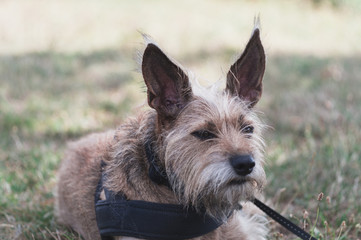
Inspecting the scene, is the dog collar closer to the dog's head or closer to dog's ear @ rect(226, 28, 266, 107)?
the dog's head

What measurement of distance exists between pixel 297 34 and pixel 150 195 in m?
10.8

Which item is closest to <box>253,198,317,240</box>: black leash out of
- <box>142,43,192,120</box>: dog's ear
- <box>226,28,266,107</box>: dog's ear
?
<box>226,28,266,107</box>: dog's ear

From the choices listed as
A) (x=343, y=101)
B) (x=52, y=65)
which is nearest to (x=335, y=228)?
(x=343, y=101)

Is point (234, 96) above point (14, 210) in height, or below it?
above

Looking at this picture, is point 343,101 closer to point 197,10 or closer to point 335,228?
point 335,228

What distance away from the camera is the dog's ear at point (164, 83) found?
8.57 feet

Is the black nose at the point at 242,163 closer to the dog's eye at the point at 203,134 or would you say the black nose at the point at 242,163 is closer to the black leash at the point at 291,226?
the dog's eye at the point at 203,134

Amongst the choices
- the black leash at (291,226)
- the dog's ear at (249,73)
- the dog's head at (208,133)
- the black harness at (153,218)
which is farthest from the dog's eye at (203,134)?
the black leash at (291,226)

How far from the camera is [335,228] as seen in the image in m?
3.74

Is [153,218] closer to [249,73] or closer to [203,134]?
[203,134]

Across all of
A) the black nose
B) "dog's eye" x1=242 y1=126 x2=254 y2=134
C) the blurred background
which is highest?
"dog's eye" x1=242 y1=126 x2=254 y2=134

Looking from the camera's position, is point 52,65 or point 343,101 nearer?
point 343,101

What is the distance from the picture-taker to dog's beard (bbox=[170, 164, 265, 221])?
2.53 metres

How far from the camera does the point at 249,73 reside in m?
3.00
